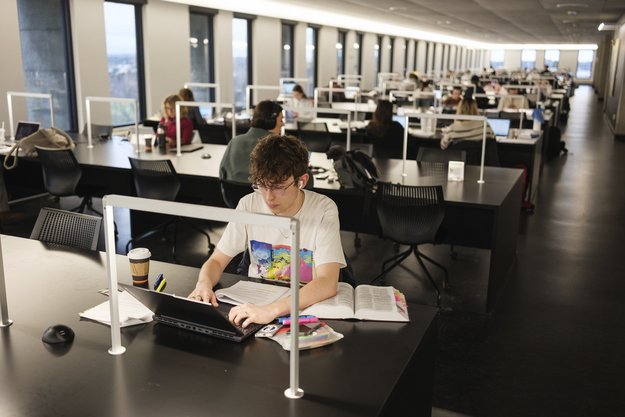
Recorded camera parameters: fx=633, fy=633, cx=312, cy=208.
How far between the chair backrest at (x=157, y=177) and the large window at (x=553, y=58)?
32583 mm

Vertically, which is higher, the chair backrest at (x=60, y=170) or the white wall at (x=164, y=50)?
the white wall at (x=164, y=50)

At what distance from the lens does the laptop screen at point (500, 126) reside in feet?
21.1

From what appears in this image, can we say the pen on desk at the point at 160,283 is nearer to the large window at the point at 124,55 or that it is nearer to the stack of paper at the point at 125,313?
the stack of paper at the point at 125,313

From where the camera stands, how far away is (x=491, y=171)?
15.0ft

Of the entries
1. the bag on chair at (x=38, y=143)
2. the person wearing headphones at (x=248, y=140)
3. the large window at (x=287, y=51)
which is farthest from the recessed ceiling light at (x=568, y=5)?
the bag on chair at (x=38, y=143)

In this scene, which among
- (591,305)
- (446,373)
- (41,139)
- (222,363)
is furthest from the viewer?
(41,139)

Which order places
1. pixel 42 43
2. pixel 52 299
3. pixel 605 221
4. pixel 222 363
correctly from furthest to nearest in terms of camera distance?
1. pixel 42 43
2. pixel 605 221
3. pixel 52 299
4. pixel 222 363

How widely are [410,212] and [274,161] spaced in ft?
6.12

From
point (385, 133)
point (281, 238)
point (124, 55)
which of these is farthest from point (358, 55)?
point (281, 238)

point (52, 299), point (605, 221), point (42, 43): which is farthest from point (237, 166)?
point (42, 43)

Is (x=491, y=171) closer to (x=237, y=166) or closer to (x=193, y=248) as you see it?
(x=237, y=166)

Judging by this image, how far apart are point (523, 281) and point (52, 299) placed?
3.05 m

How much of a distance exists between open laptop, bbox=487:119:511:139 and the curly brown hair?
492 cm

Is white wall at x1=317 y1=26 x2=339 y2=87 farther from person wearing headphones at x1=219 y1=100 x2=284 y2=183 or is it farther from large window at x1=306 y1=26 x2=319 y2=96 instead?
person wearing headphones at x1=219 y1=100 x2=284 y2=183
